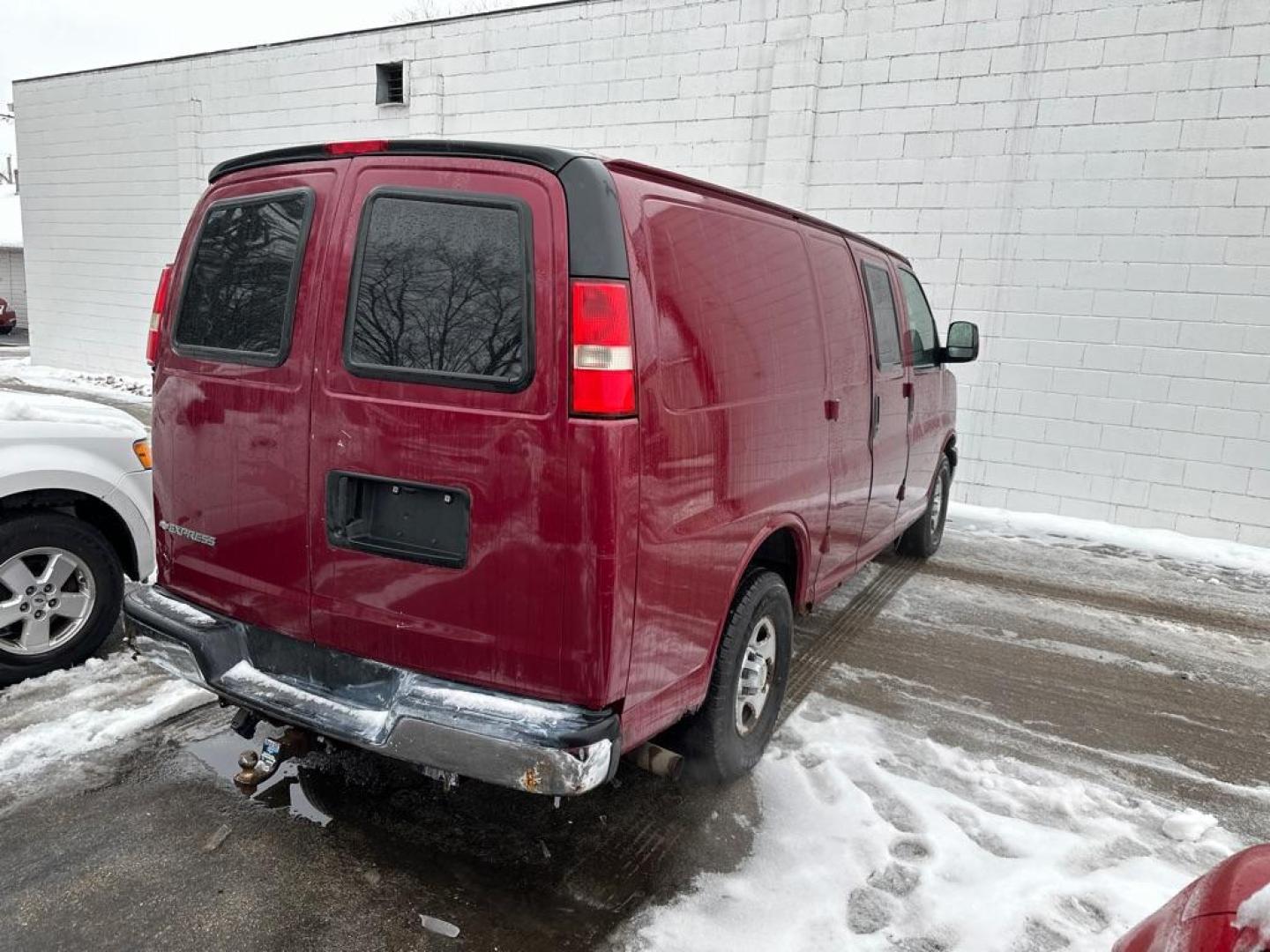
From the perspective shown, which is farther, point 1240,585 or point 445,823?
point 1240,585

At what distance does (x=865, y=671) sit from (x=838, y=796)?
1.33 m

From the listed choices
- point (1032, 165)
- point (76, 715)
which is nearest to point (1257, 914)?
point (76, 715)

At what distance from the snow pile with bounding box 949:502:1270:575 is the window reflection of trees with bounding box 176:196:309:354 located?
257 inches

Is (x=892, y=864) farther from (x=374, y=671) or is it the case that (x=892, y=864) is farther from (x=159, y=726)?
(x=159, y=726)

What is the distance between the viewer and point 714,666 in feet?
9.72

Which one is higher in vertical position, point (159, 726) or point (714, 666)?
point (714, 666)

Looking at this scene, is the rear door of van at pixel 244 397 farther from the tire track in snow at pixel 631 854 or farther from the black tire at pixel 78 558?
the tire track in snow at pixel 631 854

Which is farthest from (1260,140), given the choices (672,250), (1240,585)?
(672,250)

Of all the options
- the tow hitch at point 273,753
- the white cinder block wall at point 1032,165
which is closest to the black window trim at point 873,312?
the tow hitch at point 273,753

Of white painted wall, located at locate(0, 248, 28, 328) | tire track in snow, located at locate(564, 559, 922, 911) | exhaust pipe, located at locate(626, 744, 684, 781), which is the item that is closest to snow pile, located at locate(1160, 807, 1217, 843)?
tire track in snow, located at locate(564, 559, 922, 911)

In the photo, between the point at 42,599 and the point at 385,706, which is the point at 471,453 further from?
the point at 42,599

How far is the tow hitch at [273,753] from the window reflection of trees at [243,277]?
1240mm

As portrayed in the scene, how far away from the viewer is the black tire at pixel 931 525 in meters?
6.35

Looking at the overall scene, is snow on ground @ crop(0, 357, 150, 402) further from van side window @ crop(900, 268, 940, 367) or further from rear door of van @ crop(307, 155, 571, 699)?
rear door of van @ crop(307, 155, 571, 699)
